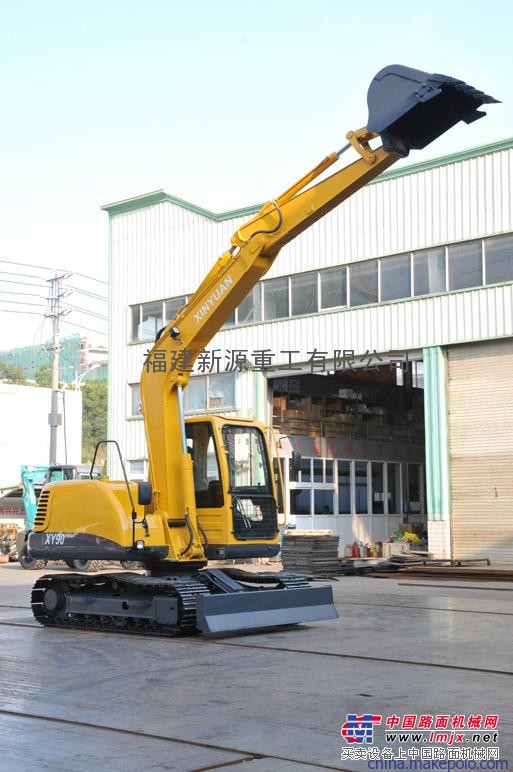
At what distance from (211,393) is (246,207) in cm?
607

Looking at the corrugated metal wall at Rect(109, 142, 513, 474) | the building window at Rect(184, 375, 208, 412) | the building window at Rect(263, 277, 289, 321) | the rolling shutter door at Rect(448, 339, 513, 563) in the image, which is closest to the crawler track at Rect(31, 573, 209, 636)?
the rolling shutter door at Rect(448, 339, 513, 563)

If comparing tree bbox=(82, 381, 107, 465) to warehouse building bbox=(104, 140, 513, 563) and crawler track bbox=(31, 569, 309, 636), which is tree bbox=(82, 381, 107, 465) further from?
crawler track bbox=(31, 569, 309, 636)

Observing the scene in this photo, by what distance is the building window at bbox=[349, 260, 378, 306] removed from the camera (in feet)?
95.6

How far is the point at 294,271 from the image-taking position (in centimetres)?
3106

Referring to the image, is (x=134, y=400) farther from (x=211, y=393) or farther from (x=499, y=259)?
(x=499, y=259)

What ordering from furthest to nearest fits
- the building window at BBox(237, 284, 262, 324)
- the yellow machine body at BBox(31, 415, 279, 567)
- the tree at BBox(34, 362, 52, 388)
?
the tree at BBox(34, 362, 52, 388) < the building window at BBox(237, 284, 262, 324) < the yellow machine body at BBox(31, 415, 279, 567)

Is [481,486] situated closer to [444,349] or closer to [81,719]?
[444,349]

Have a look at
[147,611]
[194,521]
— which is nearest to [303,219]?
[194,521]

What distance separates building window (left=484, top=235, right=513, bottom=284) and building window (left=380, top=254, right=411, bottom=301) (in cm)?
249

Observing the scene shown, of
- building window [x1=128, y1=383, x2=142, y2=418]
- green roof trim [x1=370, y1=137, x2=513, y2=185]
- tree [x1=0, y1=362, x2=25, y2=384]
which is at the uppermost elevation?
tree [x1=0, y1=362, x2=25, y2=384]

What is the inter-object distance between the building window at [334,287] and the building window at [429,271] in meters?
2.47

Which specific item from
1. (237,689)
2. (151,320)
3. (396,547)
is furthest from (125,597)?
(151,320)

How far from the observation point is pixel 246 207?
32.4 m

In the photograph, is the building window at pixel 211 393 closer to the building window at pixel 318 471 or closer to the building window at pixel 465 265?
the building window at pixel 318 471
